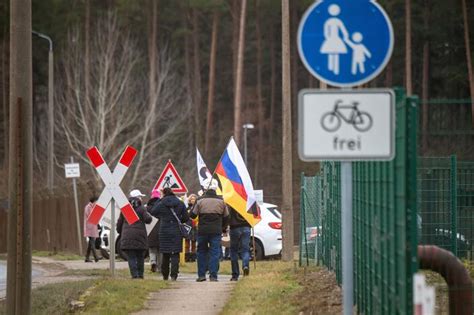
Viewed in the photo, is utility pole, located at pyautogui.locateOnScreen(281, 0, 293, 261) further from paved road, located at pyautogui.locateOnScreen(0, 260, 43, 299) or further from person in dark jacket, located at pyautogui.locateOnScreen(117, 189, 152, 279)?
person in dark jacket, located at pyautogui.locateOnScreen(117, 189, 152, 279)

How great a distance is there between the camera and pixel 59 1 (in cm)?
6500

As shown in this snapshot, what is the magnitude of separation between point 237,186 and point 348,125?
13.1 m

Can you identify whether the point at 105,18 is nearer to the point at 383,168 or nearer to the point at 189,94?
the point at 189,94

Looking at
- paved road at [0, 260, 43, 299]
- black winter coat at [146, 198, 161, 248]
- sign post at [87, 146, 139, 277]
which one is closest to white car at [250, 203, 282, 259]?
paved road at [0, 260, 43, 299]

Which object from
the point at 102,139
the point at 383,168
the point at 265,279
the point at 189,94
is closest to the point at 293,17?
the point at 189,94

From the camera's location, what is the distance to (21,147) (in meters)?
14.4

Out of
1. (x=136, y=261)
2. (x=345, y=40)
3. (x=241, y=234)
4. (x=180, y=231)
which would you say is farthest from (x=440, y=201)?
(x=345, y=40)

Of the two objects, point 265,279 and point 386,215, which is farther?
point 265,279

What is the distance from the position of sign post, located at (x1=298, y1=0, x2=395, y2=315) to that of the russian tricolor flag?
A: 1236 centimetres

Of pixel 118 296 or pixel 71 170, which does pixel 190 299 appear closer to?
pixel 118 296

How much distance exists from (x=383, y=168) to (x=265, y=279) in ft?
27.7

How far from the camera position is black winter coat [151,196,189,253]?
66.6ft

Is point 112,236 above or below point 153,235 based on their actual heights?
above

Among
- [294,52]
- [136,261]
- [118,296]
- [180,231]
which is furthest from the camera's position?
[294,52]
